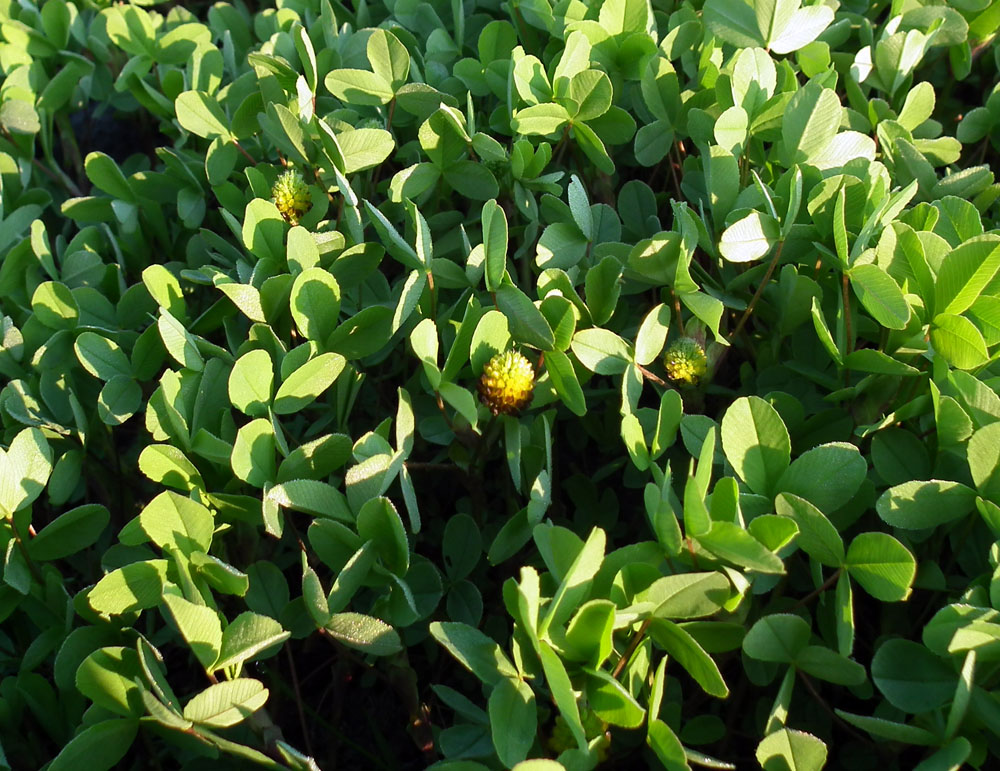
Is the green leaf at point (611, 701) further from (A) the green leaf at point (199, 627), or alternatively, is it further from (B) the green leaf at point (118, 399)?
(B) the green leaf at point (118, 399)

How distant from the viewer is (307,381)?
3.34 ft

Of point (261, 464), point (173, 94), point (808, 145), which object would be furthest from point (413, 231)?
point (173, 94)

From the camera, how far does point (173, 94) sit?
4.82ft

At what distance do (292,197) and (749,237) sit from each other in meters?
0.58

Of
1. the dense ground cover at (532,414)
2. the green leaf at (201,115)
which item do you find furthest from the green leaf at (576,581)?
the green leaf at (201,115)

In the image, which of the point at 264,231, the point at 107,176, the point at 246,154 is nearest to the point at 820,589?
the point at 264,231

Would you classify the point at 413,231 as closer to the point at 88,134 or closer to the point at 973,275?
the point at 973,275

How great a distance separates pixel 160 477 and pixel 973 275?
2.77ft

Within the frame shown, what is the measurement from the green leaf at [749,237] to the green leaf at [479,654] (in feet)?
1.55

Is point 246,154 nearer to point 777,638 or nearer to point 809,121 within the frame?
point 809,121

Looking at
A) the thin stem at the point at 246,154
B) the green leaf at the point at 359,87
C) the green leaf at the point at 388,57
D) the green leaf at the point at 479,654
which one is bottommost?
the green leaf at the point at 479,654

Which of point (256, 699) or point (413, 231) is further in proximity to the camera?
point (413, 231)

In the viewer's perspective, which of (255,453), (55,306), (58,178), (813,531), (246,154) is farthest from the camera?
(58,178)

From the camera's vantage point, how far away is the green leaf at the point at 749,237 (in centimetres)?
99
